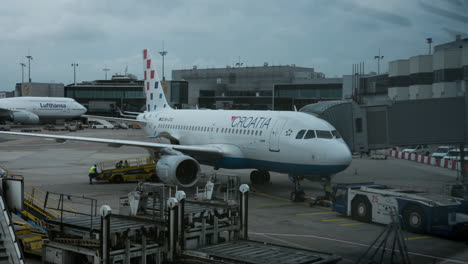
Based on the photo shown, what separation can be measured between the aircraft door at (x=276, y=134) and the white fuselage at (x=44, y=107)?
77.5 metres

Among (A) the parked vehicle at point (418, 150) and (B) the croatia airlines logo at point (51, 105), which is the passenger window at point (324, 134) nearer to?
(A) the parked vehicle at point (418, 150)

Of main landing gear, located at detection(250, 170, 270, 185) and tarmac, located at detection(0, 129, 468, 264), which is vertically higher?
main landing gear, located at detection(250, 170, 270, 185)

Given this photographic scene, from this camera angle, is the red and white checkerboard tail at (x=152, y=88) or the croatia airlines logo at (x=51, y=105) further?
the croatia airlines logo at (x=51, y=105)

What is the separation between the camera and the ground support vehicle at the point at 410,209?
66.9ft

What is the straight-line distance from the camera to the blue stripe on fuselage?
25575mm

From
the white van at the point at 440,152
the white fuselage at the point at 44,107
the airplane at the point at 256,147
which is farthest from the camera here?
the white fuselage at the point at 44,107

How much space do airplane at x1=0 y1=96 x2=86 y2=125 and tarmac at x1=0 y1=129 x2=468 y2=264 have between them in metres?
36.6

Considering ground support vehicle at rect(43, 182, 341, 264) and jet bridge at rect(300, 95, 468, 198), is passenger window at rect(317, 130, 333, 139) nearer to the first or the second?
jet bridge at rect(300, 95, 468, 198)

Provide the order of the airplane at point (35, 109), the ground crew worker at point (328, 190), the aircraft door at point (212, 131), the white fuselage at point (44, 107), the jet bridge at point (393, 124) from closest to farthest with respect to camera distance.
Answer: the ground crew worker at point (328, 190) → the jet bridge at point (393, 124) → the aircraft door at point (212, 131) → the airplane at point (35, 109) → the white fuselage at point (44, 107)

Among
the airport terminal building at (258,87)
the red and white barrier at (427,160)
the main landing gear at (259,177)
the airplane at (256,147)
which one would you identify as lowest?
the main landing gear at (259,177)

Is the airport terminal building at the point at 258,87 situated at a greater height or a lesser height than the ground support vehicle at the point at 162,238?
greater

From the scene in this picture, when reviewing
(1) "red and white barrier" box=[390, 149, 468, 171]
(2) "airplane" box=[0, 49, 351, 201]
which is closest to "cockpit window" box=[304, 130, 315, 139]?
(2) "airplane" box=[0, 49, 351, 201]

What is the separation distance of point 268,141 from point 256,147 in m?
0.95

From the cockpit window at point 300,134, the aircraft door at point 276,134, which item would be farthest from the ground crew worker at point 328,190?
the aircraft door at point 276,134
